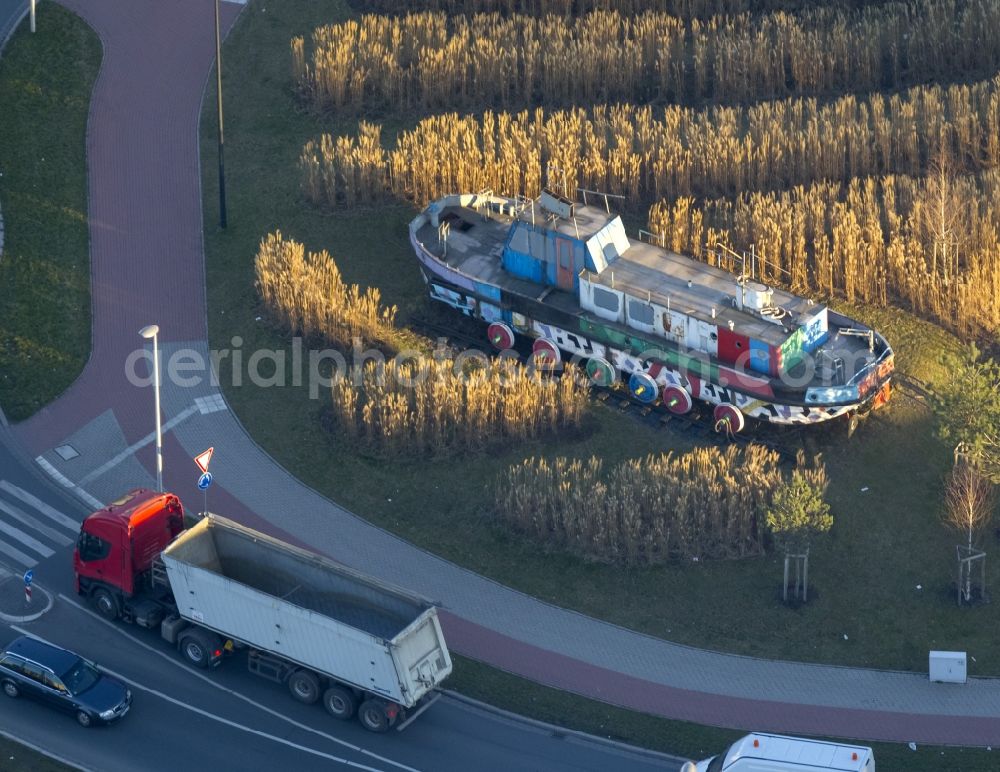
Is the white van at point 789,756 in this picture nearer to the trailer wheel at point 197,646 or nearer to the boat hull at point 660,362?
the trailer wheel at point 197,646

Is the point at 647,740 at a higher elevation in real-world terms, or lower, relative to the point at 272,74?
lower

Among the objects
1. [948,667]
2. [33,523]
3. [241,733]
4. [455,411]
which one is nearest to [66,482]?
[33,523]

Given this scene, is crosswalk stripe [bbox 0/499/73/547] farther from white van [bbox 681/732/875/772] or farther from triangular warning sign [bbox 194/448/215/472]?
white van [bbox 681/732/875/772]

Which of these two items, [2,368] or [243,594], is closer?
[243,594]

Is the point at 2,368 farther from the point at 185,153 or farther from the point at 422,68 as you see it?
the point at 422,68

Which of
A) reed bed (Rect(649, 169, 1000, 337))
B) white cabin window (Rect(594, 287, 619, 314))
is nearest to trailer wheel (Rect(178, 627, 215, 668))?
white cabin window (Rect(594, 287, 619, 314))

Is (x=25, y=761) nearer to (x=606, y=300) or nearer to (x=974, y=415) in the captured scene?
(x=606, y=300)

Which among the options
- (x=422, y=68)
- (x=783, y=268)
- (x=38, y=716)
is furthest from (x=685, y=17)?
(x=38, y=716)

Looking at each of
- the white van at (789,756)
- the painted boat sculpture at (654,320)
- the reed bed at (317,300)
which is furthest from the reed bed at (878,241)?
the white van at (789,756)
